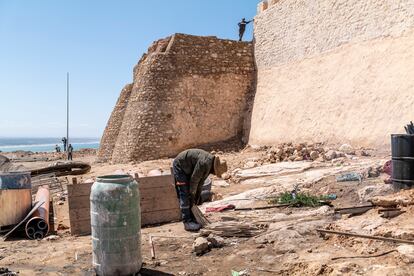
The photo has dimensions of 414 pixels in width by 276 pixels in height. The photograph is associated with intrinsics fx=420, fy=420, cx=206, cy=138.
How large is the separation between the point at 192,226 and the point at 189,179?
0.67m

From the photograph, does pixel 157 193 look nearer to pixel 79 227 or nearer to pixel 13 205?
pixel 79 227

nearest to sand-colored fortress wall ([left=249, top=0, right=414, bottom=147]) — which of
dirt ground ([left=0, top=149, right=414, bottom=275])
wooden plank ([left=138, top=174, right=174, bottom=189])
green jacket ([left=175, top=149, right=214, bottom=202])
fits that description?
dirt ground ([left=0, top=149, right=414, bottom=275])

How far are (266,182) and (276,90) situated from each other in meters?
7.80

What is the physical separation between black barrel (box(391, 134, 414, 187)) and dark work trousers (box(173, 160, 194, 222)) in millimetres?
3003

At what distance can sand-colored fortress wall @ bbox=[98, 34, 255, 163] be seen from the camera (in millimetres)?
16531

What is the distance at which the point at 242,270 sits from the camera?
4164 millimetres

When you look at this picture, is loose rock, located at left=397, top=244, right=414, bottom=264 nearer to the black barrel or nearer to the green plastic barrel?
the black barrel

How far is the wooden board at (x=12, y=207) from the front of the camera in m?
6.50

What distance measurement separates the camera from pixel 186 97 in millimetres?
17094

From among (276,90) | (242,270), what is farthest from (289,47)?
(242,270)

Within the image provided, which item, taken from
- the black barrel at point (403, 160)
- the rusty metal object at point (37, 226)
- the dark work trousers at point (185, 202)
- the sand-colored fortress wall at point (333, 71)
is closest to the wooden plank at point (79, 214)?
the rusty metal object at point (37, 226)

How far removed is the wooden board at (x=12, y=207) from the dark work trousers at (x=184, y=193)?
262 centimetres

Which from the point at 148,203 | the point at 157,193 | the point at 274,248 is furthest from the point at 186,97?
the point at 274,248

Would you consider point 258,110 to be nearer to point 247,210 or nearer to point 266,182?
point 266,182
